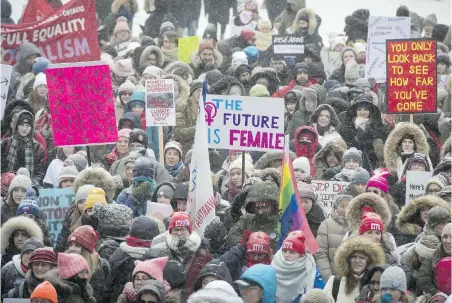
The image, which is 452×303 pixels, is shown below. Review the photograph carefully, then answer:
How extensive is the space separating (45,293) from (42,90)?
A: 7.55m

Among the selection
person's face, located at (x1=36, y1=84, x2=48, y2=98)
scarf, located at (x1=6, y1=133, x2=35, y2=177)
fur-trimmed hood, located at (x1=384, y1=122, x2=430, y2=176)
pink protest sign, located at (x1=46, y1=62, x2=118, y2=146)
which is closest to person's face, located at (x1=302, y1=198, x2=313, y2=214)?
fur-trimmed hood, located at (x1=384, y1=122, x2=430, y2=176)

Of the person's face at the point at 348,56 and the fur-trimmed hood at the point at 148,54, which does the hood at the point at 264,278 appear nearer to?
the person's face at the point at 348,56

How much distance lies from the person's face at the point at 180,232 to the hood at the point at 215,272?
527 millimetres

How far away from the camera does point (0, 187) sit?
48.9 ft

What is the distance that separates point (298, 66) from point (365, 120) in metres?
2.90

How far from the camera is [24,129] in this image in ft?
52.7

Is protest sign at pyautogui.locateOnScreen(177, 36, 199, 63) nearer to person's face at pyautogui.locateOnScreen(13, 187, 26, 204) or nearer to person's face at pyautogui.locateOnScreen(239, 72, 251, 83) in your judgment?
person's face at pyautogui.locateOnScreen(239, 72, 251, 83)

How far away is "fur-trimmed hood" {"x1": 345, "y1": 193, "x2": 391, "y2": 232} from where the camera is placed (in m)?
12.7

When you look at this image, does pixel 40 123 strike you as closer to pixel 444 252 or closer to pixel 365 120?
pixel 365 120

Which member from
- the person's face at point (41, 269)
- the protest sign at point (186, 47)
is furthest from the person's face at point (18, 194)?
the protest sign at point (186, 47)

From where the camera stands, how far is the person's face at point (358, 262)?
38.1ft

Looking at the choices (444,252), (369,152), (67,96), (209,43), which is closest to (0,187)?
(67,96)

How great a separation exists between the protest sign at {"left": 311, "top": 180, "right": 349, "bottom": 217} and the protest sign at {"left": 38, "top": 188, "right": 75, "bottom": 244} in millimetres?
2090

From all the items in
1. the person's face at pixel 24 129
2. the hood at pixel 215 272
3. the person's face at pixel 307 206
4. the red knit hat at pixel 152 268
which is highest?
the person's face at pixel 24 129
